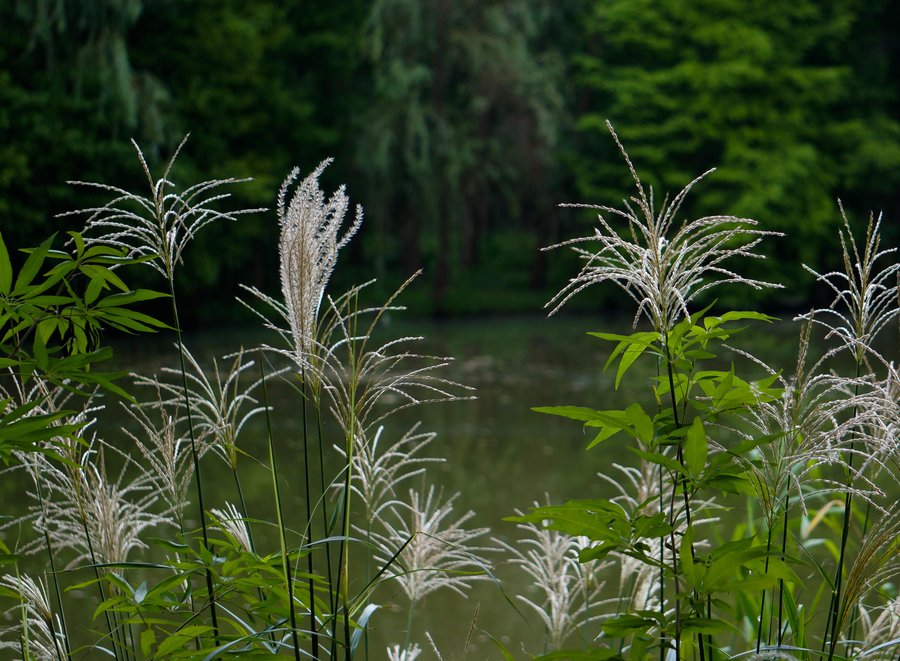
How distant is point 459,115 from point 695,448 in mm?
20285

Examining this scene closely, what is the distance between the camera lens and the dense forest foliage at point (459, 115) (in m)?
17.3

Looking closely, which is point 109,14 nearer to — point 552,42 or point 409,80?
point 409,80

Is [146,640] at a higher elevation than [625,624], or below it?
below

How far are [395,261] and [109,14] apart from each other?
39.0 feet

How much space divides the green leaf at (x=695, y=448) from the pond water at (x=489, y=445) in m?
0.28

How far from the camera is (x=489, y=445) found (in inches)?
394

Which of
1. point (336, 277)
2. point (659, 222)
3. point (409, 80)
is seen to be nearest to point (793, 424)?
point (659, 222)

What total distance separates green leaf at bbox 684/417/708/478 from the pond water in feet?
0.92

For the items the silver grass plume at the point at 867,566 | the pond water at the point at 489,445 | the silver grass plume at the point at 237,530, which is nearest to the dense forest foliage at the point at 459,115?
the pond water at the point at 489,445

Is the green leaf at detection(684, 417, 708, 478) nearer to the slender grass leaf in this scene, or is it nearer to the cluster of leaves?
the cluster of leaves

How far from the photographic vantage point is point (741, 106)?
24.8m

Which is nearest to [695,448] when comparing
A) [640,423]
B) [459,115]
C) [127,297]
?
[640,423]

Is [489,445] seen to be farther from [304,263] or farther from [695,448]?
[695,448]

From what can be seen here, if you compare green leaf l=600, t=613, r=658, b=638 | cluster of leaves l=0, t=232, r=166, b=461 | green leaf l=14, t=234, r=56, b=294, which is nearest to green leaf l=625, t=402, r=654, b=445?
green leaf l=600, t=613, r=658, b=638
